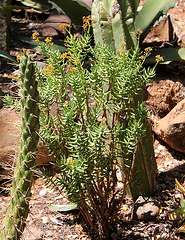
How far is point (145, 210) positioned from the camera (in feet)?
7.11

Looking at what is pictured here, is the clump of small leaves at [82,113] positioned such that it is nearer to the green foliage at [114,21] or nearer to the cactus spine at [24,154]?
the cactus spine at [24,154]

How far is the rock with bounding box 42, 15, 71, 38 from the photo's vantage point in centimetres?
427

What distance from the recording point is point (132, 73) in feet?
5.77

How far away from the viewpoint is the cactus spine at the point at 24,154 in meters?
1.48

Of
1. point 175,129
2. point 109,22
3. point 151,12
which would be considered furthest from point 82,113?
point 151,12

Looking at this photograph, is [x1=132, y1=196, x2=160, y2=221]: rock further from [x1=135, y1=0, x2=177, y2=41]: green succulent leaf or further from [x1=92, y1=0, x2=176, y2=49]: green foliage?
[x1=135, y1=0, x2=177, y2=41]: green succulent leaf

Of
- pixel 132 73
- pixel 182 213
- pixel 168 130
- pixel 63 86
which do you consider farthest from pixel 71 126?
pixel 168 130

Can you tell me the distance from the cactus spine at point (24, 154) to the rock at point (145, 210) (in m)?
0.84

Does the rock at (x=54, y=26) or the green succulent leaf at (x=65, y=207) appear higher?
the rock at (x=54, y=26)

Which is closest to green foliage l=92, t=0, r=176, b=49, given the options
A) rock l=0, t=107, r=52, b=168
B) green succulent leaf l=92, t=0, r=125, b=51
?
green succulent leaf l=92, t=0, r=125, b=51

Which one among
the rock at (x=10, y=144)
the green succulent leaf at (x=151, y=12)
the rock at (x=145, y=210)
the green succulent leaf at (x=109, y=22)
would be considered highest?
the green succulent leaf at (x=151, y=12)

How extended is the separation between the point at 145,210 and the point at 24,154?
985 millimetres

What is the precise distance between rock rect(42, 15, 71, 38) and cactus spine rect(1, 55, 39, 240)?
9.10ft

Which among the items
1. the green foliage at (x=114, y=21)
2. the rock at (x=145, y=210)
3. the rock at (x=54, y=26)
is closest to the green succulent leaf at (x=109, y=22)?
the green foliage at (x=114, y=21)
